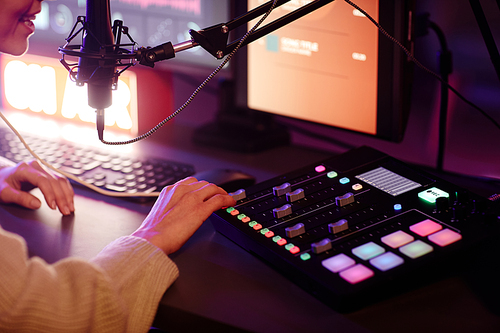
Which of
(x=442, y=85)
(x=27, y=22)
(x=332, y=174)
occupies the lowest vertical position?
(x=332, y=174)

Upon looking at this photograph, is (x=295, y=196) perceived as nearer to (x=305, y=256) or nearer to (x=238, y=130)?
(x=305, y=256)

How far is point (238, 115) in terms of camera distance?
125cm

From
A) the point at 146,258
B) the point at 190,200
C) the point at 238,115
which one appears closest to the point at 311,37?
the point at 238,115

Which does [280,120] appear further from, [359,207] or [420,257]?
[420,257]

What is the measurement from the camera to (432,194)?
75 centimetres

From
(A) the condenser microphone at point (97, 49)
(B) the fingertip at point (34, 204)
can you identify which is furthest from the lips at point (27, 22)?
(B) the fingertip at point (34, 204)

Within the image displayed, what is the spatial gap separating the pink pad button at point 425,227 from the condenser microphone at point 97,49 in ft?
1.59

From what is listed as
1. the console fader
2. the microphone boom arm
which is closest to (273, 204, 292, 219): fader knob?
the console fader

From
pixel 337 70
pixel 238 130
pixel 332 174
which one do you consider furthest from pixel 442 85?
pixel 238 130

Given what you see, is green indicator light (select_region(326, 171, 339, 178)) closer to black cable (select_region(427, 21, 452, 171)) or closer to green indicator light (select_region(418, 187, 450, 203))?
green indicator light (select_region(418, 187, 450, 203))

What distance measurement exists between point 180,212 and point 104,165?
34cm

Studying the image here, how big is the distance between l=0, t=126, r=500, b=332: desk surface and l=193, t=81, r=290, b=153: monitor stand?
387mm

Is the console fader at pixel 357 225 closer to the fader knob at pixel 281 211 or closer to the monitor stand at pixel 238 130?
the fader knob at pixel 281 211

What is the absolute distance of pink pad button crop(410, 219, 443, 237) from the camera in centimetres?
68
